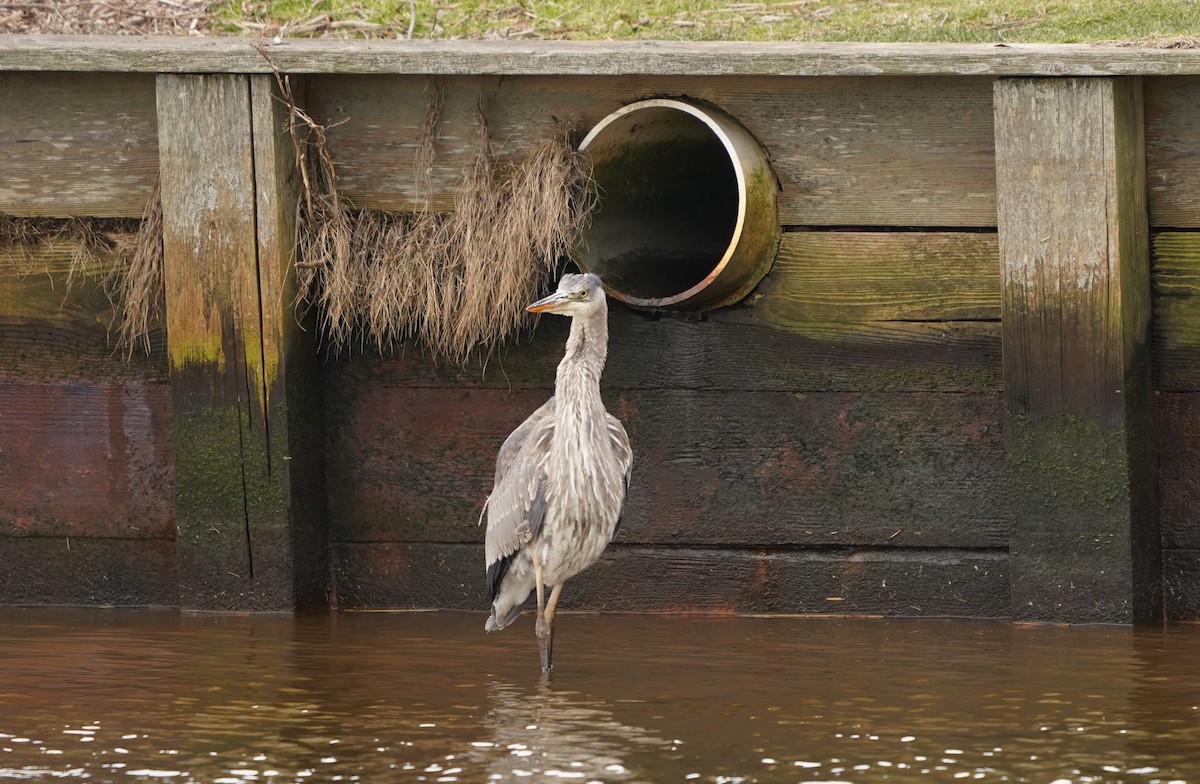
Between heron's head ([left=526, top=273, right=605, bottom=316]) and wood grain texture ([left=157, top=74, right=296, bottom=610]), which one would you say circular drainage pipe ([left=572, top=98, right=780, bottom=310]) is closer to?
heron's head ([left=526, top=273, right=605, bottom=316])

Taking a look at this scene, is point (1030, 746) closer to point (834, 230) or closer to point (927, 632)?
point (927, 632)

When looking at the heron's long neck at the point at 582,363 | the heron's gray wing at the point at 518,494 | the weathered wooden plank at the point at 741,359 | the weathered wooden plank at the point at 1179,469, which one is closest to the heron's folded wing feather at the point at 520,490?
the heron's gray wing at the point at 518,494

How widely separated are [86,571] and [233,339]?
1214 millimetres

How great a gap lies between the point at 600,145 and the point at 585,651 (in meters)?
1.87

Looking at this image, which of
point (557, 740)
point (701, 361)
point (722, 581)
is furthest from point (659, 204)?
point (557, 740)

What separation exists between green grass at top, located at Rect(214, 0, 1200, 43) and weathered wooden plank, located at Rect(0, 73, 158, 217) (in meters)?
1.37

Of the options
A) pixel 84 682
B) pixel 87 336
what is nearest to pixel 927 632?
pixel 84 682

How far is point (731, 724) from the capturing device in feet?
17.4

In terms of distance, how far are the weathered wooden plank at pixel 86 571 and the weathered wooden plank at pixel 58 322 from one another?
0.66 metres

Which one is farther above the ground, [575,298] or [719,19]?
[719,19]

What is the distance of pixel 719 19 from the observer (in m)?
8.35

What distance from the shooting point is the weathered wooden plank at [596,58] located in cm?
630

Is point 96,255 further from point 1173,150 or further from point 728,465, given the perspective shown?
point 1173,150

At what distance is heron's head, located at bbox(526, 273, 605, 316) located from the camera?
6.21 meters
